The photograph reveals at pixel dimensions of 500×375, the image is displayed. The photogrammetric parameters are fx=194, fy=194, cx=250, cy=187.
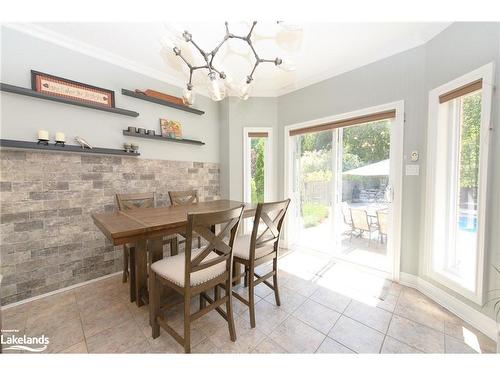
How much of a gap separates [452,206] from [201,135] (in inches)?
128

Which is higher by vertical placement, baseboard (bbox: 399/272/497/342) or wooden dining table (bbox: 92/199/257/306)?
wooden dining table (bbox: 92/199/257/306)

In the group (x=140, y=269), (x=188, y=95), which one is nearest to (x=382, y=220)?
(x=188, y=95)

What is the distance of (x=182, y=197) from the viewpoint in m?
2.70

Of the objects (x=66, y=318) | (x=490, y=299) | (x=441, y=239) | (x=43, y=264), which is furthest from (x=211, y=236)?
(x=441, y=239)

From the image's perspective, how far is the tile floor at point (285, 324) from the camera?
1.35 m

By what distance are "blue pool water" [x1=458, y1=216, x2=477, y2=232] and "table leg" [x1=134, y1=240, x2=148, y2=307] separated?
2.91 metres

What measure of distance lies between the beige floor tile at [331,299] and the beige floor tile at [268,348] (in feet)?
2.29

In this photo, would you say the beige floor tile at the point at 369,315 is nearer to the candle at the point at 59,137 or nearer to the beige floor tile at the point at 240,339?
the beige floor tile at the point at 240,339

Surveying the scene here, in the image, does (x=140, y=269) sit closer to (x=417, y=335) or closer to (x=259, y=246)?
(x=259, y=246)

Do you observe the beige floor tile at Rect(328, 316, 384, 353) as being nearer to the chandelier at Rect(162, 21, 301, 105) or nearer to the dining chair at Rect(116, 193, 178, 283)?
the dining chair at Rect(116, 193, 178, 283)

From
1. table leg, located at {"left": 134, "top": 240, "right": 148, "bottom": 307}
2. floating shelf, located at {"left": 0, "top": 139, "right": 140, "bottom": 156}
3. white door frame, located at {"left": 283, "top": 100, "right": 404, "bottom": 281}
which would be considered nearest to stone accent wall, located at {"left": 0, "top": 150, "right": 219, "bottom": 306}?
floating shelf, located at {"left": 0, "top": 139, "right": 140, "bottom": 156}

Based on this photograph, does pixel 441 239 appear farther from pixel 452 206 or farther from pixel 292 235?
pixel 292 235

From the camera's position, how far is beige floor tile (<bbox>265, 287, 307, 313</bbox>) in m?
1.78

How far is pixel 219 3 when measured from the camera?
1.12 metres
